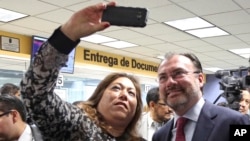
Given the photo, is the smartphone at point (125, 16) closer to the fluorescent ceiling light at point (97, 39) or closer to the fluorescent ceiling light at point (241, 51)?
the fluorescent ceiling light at point (97, 39)

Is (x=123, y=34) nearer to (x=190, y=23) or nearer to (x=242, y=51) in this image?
(x=190, y=23)

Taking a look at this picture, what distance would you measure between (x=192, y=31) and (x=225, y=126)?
13.7 ft

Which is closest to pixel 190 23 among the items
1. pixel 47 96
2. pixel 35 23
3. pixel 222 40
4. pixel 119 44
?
pixel 222 40

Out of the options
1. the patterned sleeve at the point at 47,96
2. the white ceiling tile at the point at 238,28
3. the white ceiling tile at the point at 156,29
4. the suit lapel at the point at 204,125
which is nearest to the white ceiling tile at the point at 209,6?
the white ceiling tile at the point at 156,29

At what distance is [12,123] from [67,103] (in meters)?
1.34

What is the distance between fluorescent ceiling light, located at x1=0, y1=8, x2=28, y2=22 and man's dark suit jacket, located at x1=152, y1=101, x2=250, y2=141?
3.47m

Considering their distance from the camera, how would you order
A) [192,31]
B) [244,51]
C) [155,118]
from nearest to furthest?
[155,118] < [192,31] < [244,51]

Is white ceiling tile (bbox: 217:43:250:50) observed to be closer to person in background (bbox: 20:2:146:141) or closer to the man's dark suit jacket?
the man's dark suit jacket

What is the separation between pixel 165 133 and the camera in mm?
1680

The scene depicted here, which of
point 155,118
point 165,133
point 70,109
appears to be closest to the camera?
Answer: point 70,109

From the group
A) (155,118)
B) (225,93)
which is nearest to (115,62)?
(155,118)

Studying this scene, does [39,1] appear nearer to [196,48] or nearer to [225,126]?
[225,126]

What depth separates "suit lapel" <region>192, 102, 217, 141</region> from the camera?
144cm

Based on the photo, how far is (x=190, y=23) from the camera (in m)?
4.87
